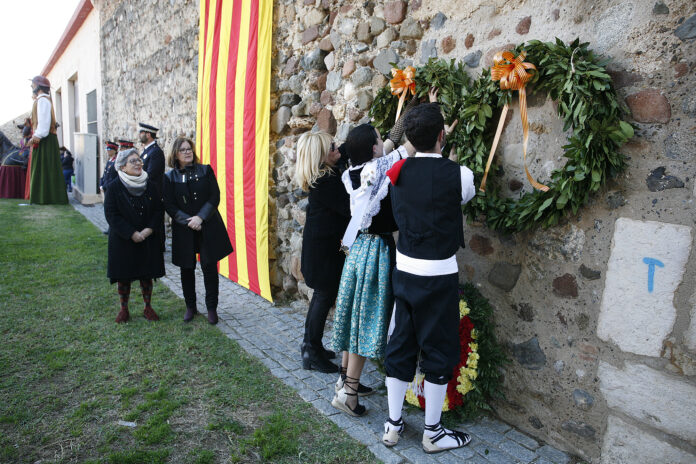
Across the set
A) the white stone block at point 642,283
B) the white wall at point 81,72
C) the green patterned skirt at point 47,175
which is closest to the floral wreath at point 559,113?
the white stone block at point 642,283

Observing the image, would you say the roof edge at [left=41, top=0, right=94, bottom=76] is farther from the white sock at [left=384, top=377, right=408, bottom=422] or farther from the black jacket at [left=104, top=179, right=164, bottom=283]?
the white sock at [left=384, top=377, right=408, bottom=422]

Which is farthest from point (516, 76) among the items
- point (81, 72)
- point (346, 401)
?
point (81, 72)

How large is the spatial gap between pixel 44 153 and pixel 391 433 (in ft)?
36.8

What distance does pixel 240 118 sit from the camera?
501cm

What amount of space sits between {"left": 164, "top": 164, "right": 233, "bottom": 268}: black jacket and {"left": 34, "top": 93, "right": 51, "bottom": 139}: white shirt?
25.6ft

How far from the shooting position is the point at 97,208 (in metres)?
11.0

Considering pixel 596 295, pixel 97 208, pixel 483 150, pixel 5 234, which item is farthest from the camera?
pixel 97 208

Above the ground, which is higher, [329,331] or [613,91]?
[613,91]

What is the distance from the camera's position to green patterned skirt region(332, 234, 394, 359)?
2.55 m

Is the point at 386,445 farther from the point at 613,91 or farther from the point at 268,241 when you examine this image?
the point at 268,241

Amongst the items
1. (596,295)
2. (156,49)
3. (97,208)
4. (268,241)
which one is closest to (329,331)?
(268,241)

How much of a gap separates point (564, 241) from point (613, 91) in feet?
2.33

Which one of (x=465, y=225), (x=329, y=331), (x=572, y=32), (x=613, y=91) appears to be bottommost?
(x=329, y=331)

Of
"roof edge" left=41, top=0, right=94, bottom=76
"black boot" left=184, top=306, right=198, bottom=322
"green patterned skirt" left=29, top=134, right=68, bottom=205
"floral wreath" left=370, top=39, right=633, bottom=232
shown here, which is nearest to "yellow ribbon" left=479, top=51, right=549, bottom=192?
"floral wreath" left=370, top=39, right=633, bottom=232
